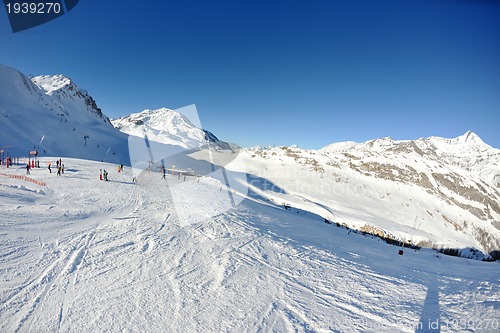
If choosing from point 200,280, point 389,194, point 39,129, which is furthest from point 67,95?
point 389,194

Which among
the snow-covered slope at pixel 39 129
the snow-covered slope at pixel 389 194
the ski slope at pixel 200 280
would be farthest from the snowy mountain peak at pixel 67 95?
the ski slope at pixel 200 280

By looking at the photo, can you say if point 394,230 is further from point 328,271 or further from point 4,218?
point 4,218

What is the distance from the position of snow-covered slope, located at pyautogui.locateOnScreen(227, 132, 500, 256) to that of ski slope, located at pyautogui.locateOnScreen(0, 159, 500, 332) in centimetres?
2604

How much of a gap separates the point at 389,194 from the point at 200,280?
60159mm

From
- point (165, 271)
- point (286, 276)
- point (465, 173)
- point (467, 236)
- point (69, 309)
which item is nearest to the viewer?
point (69, 309)

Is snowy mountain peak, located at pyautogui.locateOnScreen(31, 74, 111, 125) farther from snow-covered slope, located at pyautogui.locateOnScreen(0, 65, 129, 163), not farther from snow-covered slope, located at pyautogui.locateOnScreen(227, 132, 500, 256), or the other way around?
snow-covered slope, located at pyautogui.locateOnScreen(227, 132, 500, 256)

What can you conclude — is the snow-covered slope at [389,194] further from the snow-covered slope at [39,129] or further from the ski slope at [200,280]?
the snow-covered slope at [39,129]

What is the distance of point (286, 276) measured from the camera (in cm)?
849

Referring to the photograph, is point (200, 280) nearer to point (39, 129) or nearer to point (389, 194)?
point (39, 129)

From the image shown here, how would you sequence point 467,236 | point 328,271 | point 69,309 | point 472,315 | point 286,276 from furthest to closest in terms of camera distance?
point 467,236
point 328,271
point 286,276
point 472,315
point 69,309

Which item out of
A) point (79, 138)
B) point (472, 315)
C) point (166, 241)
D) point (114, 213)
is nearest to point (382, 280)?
point (472, 315)

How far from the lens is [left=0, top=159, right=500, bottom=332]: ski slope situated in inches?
222

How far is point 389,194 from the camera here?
56.2 metres

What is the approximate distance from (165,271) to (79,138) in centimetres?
5703
